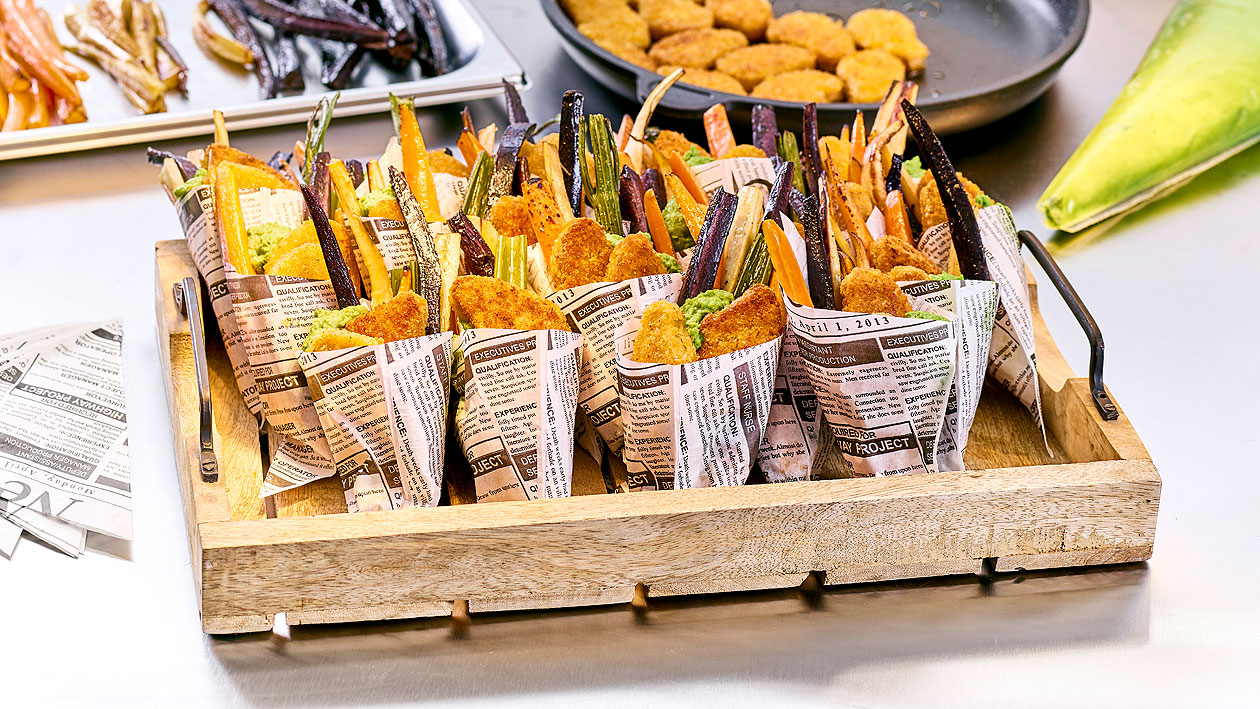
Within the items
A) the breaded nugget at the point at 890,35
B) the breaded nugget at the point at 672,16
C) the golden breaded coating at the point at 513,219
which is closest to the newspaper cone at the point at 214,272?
the golden breaded coating at the point at 513,219

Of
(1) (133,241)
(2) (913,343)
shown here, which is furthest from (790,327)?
(1) (133,241)

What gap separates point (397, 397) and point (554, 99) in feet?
2.83

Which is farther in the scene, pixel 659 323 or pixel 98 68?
pixel 98 68

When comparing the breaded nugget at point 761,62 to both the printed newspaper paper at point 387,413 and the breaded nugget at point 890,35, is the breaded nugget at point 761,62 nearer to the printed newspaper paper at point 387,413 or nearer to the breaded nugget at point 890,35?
the breaded nugget at point 890,35

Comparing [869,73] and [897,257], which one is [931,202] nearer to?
[897,257]

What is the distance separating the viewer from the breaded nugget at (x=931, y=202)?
1074 millimetres

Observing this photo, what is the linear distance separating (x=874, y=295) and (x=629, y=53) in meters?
0.80

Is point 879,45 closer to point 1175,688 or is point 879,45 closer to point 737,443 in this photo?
point 737,443

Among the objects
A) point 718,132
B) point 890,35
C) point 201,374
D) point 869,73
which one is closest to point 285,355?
point 201,374

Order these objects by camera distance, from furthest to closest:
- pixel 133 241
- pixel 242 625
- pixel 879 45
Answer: pixel 879 45 → pixel 133 241 → pixel 242 625

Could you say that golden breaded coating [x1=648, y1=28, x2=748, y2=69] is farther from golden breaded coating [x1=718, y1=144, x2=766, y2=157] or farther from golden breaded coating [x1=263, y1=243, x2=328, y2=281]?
golden breaded coating [x1=263, y1=243, x2=328, y2=281]

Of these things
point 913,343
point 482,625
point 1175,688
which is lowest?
point 1175,688

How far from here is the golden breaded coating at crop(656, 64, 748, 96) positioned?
1.54m

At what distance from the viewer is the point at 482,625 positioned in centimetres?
88
